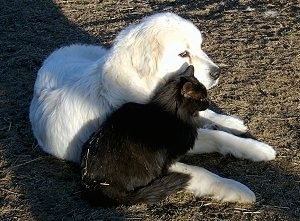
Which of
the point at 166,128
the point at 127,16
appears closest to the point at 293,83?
the point at 166,128

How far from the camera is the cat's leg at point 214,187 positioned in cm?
377

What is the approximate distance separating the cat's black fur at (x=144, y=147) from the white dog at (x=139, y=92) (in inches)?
5.8

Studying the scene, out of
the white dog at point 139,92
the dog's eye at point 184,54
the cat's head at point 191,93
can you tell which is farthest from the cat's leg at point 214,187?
the dog's eye at point 184,54

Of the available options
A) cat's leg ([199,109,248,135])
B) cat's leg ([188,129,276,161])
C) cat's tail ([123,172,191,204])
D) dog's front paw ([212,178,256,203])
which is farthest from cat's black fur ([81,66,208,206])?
cat's leg ([199,109,248,135])

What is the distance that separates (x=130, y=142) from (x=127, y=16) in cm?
411

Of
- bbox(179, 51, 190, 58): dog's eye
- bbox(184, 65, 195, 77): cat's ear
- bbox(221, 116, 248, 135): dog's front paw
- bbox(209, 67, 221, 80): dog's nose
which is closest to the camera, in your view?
bbox(184, 65, 195, 77): cat's ear

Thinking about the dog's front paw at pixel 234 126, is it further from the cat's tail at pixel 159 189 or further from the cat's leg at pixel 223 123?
the cat's tail at pixel 159 189

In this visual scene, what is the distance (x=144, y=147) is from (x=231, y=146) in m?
0.80

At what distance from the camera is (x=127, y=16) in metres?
7.64

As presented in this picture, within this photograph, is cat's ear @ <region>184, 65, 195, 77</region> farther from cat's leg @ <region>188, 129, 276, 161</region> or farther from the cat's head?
cat's leg @ <region>188, 129, 276, 161</region>

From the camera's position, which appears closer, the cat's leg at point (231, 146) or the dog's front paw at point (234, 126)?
the cat's leg at point (231, 146)

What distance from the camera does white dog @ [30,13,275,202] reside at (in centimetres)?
400

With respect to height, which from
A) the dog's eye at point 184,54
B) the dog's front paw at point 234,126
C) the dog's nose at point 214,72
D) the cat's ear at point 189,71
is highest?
the dog's eye at point 184,54

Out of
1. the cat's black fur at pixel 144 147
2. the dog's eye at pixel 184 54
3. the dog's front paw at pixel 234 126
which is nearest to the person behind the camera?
the cat's black fur at pixel 144 147
